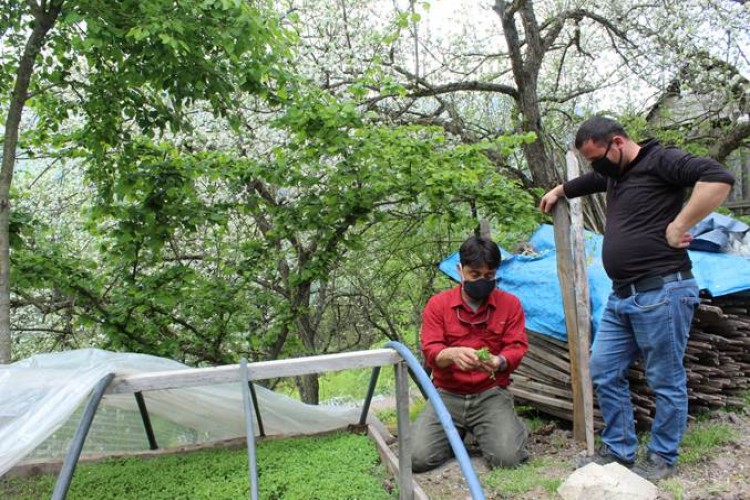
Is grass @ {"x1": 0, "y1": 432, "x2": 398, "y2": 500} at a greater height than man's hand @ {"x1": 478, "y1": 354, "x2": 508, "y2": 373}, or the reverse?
man's hand @ {"x1": 478, "y1": 354, "x2": 508, "y2": 373}

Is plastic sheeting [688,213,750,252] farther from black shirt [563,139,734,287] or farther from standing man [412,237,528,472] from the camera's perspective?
standing man [412,237,528,472]

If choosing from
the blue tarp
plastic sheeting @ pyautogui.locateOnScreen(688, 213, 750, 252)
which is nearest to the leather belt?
the blue tarp

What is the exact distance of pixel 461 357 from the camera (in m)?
3.38

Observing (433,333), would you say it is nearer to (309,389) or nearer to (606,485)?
(606,485)

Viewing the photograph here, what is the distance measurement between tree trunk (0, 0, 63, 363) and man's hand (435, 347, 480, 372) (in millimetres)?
2567

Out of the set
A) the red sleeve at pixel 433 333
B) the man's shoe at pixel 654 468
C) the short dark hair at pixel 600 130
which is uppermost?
the short dark hair at pixel 600 130

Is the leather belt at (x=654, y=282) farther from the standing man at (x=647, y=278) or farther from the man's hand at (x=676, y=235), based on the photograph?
the man's hand at (x=676, y=235)

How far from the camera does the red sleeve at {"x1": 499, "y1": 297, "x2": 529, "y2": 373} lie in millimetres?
3506

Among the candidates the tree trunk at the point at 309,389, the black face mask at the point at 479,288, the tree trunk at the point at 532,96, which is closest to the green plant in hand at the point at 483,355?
the black face mask at the point at 479,288

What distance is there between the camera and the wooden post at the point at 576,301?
11.4 feet

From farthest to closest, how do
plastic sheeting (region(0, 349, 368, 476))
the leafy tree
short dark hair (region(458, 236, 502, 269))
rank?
short dark hair (region(458, 236, 502, 269))
the leafy tree
plastic sheeting (region(0, 349, 368, 476))

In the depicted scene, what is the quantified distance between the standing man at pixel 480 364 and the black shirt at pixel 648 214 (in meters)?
0.76

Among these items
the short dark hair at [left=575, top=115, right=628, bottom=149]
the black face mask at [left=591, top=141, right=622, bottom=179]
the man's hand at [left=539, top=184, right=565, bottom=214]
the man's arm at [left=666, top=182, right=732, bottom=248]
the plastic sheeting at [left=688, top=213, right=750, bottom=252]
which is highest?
the short dark hair at [left=575, top=115, right=628, bottom=149]

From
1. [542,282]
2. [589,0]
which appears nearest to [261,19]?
[542,282]
